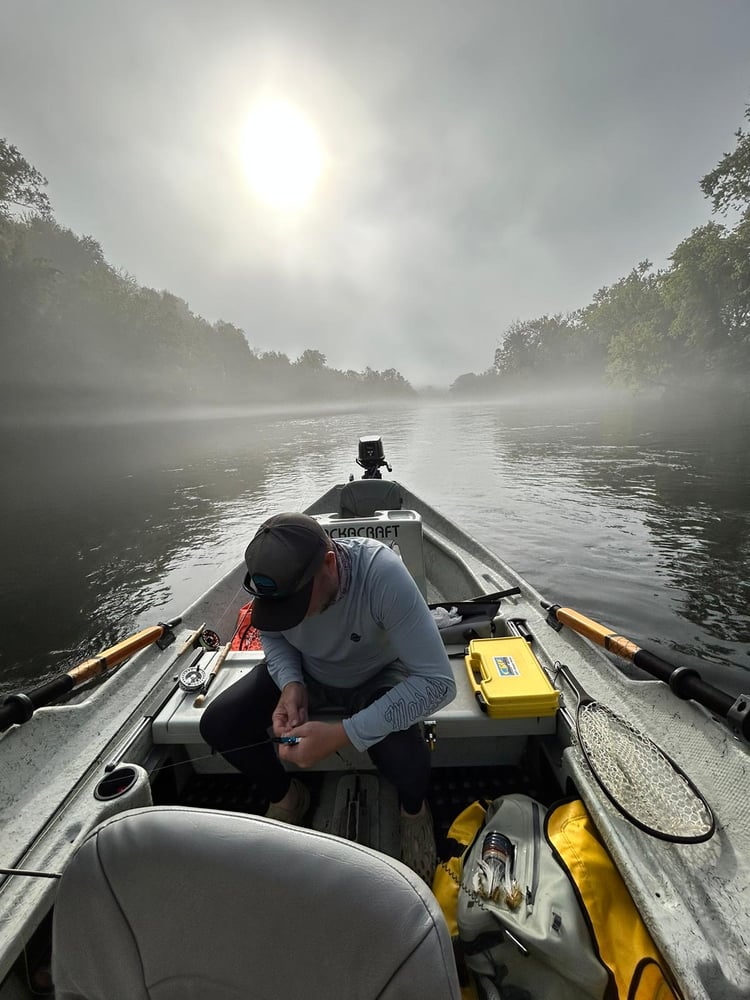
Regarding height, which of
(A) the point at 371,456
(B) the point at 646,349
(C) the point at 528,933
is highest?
(B) the point at 646,349

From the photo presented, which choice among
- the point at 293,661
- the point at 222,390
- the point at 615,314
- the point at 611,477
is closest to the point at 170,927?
the point at 293,661

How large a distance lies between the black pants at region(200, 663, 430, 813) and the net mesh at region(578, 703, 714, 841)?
88 cm

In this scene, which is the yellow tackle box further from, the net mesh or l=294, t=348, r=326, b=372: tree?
l=294, t=348, r=326, b=372: tree

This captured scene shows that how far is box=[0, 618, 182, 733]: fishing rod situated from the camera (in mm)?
2467

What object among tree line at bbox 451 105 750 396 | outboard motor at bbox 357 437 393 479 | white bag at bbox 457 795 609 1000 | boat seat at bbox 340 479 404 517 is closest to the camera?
white bag at bbox 457 795 609 1000

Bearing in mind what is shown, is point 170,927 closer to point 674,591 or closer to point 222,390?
point 674,591

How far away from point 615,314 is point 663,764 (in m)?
69.7

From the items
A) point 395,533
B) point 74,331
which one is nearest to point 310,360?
point 74,331

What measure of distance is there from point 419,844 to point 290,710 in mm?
1014

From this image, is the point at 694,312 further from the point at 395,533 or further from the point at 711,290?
the point at 395,533

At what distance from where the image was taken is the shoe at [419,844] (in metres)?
2.23

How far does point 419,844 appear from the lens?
2.31 m

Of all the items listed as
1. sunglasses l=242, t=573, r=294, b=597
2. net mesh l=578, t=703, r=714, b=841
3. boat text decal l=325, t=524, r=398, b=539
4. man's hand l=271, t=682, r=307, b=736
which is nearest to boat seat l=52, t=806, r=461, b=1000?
sunglasses l=242, t=573, r=294, b=597

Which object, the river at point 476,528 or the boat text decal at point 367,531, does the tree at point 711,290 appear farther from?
the boat text decal at point 367,531
